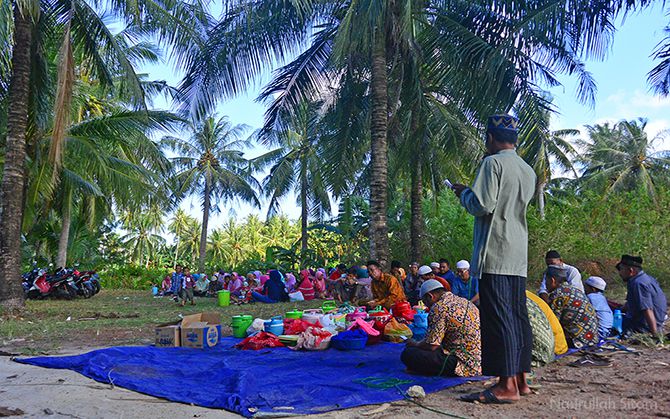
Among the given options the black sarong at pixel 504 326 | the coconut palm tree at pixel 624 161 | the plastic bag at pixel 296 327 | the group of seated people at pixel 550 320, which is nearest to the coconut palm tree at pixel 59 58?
the plastic bag at pixel 296 327

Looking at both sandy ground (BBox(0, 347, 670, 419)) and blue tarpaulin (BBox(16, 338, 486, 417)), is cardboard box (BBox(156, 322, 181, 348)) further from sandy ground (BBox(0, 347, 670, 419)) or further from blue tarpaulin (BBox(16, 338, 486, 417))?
sandy ground (BBox(0, 347, 670, 419))

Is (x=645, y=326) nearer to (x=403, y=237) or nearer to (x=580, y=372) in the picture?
(x=580, y=372)

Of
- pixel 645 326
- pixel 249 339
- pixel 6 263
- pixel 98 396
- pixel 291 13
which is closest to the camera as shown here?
pixel 98 396

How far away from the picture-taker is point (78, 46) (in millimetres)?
11883

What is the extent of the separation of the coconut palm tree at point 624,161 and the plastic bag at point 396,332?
27754 mm

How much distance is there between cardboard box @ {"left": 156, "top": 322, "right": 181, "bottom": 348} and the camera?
6.34 metres

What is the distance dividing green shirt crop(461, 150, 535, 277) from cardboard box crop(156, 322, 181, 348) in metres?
4.04

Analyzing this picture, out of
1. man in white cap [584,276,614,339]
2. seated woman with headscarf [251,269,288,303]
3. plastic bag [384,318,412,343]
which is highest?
seated woman with headscarf [251,269,288,303]

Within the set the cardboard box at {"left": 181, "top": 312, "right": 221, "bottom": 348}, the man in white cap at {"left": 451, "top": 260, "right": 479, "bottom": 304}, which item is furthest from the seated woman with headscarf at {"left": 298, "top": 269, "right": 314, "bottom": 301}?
the cardboard box at {"left": 181, "top": 312, "right": 221, "bottom": 348}

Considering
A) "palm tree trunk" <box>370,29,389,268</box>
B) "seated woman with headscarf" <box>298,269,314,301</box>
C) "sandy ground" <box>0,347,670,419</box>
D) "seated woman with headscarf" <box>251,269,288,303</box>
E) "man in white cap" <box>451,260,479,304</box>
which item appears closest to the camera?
"sandy ground" <box>0,347,670,419</box>

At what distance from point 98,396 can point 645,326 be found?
Answer: 565 cm

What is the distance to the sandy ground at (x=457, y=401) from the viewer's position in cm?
350

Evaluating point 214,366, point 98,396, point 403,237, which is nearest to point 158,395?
point 98,396

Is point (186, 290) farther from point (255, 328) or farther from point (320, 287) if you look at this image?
point (255, 328)
